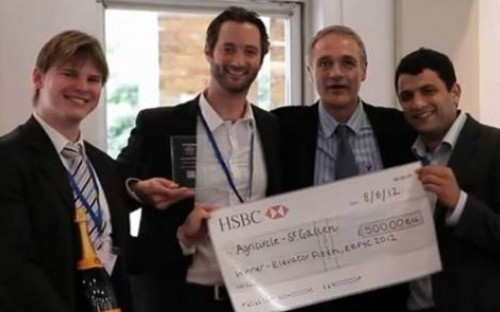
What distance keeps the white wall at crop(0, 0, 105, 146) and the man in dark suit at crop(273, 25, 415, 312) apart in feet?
3.32

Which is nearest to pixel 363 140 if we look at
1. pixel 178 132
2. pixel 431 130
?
pixel 431 130

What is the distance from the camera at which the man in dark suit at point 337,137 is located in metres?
2.31

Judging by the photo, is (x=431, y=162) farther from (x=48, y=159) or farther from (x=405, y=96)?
(x=48, y=159)

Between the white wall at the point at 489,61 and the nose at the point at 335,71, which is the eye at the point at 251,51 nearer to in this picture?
the nose at the point at 335,71

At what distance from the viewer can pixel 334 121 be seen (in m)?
2.36

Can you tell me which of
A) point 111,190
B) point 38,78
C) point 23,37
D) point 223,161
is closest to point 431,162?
point 223,161

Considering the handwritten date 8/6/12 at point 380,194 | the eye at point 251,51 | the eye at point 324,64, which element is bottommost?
the handwritten date 8/6/12 at point 380,194

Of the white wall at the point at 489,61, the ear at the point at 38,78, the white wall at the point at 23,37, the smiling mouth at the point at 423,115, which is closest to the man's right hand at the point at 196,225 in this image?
the ear at the point at 38,78

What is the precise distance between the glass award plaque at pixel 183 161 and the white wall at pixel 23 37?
0.81 meters

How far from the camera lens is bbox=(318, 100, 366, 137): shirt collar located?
2358mm

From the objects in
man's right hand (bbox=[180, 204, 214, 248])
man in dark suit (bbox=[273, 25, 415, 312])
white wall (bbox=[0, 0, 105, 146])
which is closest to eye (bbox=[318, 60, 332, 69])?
man in dark suit (bbox=[273, 25, 415, 312])

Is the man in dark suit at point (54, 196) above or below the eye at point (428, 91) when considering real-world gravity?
below

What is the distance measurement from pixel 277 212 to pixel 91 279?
586mm

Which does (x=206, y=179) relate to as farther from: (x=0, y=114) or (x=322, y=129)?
(x=0, y=114)
